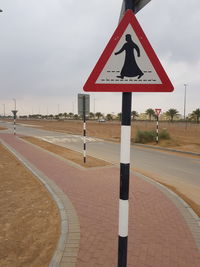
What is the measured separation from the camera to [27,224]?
14.4 ft

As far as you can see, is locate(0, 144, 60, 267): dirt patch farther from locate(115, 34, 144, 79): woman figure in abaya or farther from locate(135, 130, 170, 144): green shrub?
locate(135, 130, 170, 144): green shrub

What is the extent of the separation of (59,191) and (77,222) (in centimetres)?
195

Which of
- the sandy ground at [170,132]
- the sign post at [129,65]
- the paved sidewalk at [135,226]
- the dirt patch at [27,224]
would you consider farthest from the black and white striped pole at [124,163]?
the sandy ground at [170,132]

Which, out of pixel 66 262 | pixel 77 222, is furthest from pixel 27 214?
pixel 66 262

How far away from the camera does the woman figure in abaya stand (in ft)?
6.64

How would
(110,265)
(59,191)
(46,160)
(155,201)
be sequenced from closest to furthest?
(110,265)
(155,201)
(59,191)
(46,160)

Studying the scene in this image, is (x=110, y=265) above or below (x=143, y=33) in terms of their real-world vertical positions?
below

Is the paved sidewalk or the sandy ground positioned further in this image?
the sandy ground

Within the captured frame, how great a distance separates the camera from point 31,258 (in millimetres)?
3324

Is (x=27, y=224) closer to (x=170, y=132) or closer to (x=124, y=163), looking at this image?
(x=124, y=163)

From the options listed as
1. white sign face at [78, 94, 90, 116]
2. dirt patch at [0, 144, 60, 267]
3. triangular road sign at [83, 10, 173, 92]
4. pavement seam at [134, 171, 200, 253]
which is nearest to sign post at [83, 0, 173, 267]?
triangular road sign at [83, 10, 173, 92]

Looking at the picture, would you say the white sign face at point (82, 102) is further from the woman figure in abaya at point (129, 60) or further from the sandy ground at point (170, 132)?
the sandy ground at point (170, 132)

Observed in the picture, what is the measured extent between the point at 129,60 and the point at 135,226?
3.31m

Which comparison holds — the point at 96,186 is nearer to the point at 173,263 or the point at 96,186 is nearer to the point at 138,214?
the point at 138,214
